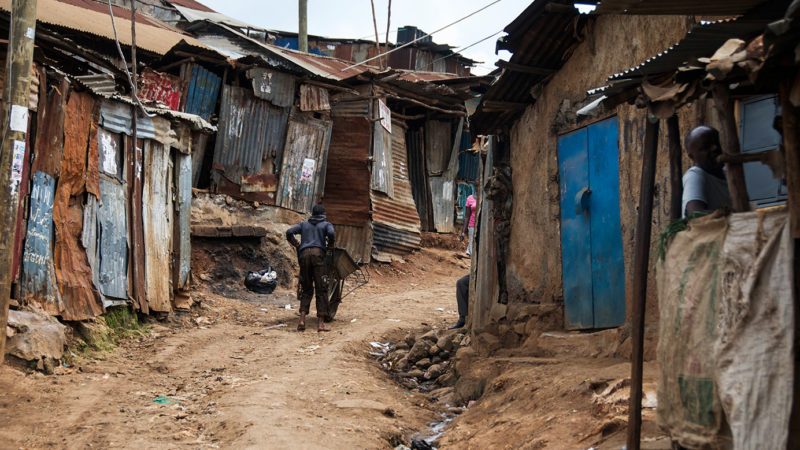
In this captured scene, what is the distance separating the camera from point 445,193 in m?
21.2

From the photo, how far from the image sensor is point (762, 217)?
2.85 meters

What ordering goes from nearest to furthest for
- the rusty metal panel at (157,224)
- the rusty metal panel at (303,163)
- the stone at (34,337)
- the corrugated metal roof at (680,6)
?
the corrugated metal roof at (680,6) < the stone at (34,337) < the rusty metal panel at (157,224) < the rusty metal panel at (303,163)

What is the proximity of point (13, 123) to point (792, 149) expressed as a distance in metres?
5.77

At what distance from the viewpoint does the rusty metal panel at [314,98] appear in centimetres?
1625

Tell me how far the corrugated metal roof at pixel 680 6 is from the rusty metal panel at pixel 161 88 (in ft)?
39.0

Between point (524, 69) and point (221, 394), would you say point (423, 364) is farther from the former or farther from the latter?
point (524, 69)

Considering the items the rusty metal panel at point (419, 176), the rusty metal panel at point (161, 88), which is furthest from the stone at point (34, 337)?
the rusty metal panel at point (419, 176)

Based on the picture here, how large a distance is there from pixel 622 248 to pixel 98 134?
622 cm

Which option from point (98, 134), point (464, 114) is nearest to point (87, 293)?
point (98, 134)

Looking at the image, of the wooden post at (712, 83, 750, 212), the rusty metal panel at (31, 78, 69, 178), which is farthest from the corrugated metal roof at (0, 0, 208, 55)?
the wooden post at (712, 83, 750, 212)

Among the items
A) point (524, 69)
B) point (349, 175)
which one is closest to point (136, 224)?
point (524, 69)

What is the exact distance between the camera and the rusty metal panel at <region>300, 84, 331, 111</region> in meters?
16.2

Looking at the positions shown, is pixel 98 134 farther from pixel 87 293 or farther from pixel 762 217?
pixel 762 217

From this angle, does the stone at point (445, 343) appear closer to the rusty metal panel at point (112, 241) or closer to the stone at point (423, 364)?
the stone at point (423, 364)
